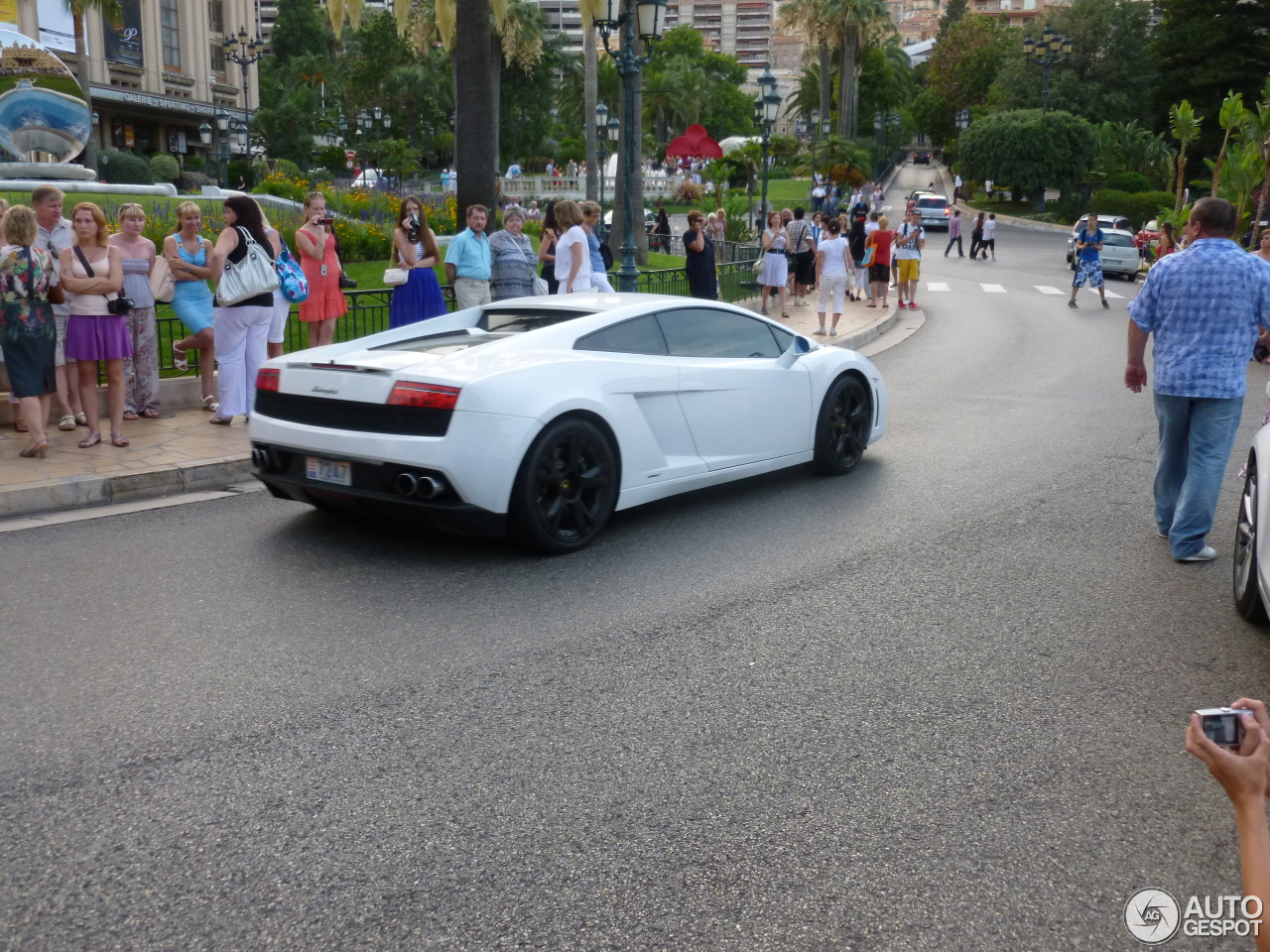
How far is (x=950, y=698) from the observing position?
4.65 metres

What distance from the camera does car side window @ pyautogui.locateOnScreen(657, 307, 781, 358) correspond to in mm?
7566

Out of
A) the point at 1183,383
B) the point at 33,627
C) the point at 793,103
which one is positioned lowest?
the point at 33,627

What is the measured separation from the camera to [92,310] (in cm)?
880

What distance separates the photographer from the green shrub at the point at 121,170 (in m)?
47.8

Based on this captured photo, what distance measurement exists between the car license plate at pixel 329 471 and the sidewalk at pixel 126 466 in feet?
6.69

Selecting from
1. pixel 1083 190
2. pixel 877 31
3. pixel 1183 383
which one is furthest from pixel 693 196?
pixel 1183 383

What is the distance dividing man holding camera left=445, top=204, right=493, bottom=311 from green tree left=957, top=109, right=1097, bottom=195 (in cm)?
5279

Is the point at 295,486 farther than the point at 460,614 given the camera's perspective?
Yes

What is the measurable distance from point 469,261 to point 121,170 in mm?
41293

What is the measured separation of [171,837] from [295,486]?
345 centimetres

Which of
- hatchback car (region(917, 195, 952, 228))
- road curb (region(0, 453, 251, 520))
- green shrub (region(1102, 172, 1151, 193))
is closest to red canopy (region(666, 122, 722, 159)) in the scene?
hatchback car (region(917, 195, 952, 228))

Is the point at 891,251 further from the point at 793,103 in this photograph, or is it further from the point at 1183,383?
the point at 793,103

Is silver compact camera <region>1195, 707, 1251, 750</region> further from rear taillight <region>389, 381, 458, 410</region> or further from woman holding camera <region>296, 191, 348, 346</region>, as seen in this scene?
woman holding camera <region>296, 191, 348, 346</region>

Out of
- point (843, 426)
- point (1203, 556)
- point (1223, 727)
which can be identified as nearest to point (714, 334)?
point (843, 426)
